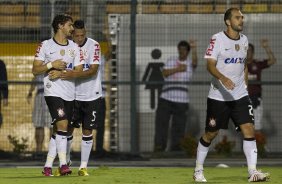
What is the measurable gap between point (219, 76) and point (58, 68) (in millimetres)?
2400

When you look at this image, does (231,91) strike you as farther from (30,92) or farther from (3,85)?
(3,85)

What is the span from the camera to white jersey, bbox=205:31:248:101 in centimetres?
1424

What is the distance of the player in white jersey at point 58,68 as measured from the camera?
15.2 meters

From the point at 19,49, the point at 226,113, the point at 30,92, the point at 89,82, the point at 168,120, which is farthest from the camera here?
the point at 168,120

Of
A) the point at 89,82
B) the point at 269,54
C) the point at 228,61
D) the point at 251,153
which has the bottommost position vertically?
the point at 251,153

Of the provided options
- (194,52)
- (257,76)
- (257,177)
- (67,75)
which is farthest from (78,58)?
(257,76)

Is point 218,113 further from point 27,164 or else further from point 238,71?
point 27,164

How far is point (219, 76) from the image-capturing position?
45.9ft

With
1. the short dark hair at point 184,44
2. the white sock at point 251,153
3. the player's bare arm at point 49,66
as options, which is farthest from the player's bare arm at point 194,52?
the white sock at point 251,153

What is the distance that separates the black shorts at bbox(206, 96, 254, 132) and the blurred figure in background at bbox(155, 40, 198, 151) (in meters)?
7.26

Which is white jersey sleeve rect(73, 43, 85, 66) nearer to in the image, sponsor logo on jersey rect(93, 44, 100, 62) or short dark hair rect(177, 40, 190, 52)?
sponsor logo on jersey rect(93, 44, 100, 62)

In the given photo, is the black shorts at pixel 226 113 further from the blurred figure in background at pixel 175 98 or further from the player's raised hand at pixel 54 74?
the blurred figure in background at pixel 175 98

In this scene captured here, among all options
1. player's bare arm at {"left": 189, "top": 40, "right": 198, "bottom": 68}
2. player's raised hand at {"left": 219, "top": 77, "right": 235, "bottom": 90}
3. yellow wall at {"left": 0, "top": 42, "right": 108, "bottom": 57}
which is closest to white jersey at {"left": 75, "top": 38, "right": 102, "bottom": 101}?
player's raised hand at {"left": 219, "top": 77, "right": 235, "bottom": 90}

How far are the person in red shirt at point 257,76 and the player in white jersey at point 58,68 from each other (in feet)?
23.1
